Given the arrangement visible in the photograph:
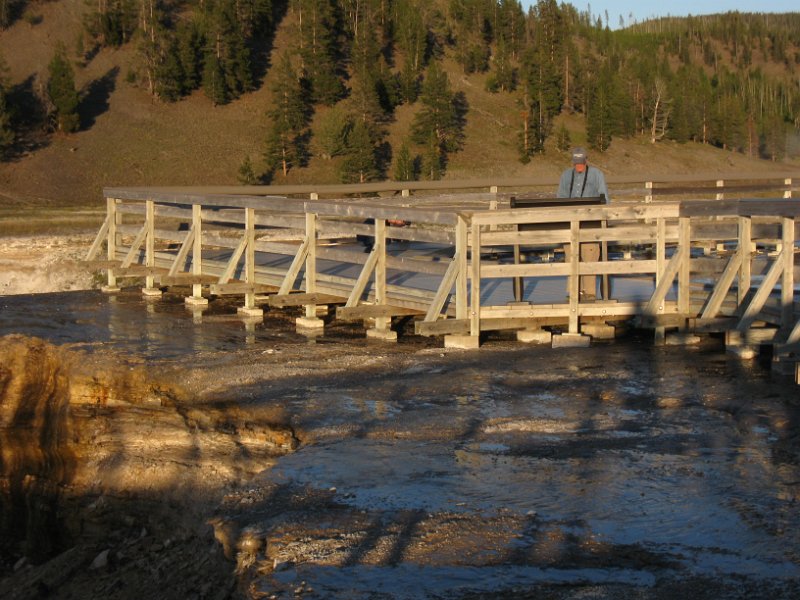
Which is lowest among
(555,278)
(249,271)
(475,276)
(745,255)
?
(555,278)

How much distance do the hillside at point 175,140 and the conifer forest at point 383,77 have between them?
0.59 metres

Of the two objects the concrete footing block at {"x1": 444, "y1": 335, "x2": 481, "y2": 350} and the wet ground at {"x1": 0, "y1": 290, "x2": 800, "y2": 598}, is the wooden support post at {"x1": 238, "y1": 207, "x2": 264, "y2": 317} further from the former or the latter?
the concrete footing block at {"x1": 444, "y1": 335, "x2": 481, "y2": 350}

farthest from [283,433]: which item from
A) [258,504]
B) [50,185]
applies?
[50,185]

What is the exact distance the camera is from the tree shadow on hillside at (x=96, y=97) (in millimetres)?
57656

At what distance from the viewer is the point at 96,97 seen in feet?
195

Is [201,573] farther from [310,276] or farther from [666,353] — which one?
[310,276]

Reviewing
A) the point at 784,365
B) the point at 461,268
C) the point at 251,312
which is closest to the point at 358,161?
the point at 251,312

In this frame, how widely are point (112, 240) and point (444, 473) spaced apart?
13449mm

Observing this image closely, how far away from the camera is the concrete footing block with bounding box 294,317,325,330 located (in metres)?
14.7

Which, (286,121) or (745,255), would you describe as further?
(286,121)

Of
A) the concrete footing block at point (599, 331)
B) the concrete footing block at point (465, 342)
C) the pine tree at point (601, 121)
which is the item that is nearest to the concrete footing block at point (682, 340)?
the concrete footing block at point (599, 331)

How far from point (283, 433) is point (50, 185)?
4331cm

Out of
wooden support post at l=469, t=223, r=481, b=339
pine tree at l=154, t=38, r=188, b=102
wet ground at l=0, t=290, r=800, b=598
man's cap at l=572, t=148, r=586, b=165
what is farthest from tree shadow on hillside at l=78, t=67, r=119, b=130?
wooden support post at l=469, t=223, r=481, b=339

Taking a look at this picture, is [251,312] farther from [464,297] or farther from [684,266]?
[684,266]
